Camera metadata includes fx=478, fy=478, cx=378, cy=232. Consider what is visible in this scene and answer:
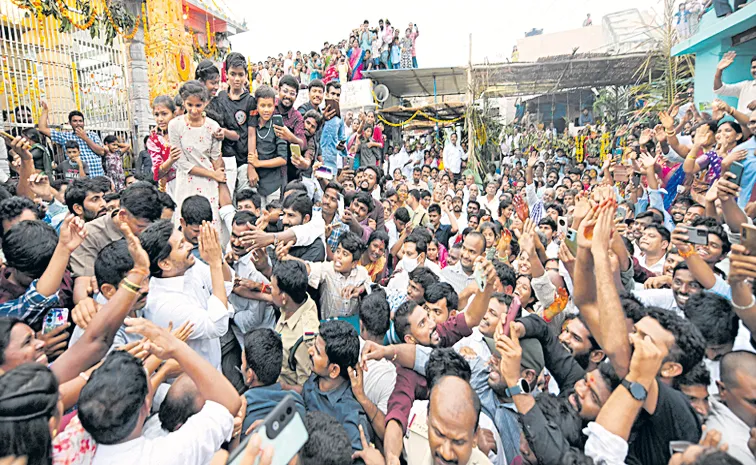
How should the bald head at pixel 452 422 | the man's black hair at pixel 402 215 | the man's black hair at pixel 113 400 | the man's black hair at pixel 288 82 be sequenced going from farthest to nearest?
the man's black hair at pixel 402 215
the man's black hair at pixel 288 82
the bald head at pixel 452 422
the man's black hair at pixel 113 400

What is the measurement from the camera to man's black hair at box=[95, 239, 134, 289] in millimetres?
2350

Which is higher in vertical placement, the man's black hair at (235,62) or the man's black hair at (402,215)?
the man's black hair at (235,62)

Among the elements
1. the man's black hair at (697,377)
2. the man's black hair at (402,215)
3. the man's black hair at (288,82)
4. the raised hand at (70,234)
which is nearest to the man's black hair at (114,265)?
the raised hand at (70,234)

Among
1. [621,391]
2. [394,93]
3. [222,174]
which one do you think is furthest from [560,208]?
[394,93]

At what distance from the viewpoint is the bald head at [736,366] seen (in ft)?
6.46

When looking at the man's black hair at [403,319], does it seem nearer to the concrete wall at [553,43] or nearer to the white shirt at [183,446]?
the white shirt at [183,446]

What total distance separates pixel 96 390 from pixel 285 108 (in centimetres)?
403

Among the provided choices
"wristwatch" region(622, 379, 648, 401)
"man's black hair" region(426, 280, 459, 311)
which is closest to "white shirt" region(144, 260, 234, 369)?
"man's black hair" region(426, 280, 459, 311)

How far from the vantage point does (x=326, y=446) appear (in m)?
1.88

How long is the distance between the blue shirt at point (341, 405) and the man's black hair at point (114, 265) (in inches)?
43.1

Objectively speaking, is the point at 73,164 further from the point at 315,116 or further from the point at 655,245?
the point at 655,245

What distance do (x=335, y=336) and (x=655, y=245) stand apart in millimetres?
3252

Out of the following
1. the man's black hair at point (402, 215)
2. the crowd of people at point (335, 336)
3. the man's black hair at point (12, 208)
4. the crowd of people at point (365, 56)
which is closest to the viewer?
the crowd of people at point (335, 336)

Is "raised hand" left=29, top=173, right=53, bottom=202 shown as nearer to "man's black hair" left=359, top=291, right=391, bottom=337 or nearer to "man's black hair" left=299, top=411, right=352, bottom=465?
"man's black hair" left=359, top=291, right=391, bottom=337
